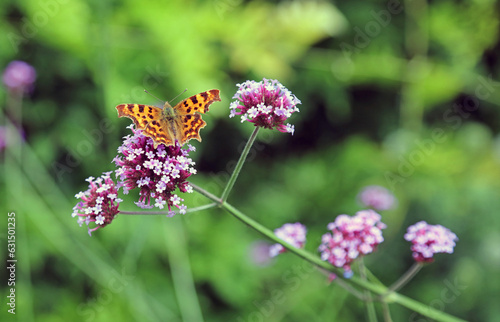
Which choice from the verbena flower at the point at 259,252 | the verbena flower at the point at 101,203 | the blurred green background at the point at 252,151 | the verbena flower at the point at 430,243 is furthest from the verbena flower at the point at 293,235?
the verbena flower at the point at 259,252

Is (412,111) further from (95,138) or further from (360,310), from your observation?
(95,138)

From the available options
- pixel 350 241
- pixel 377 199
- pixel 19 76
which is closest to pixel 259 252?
pixel 377 199

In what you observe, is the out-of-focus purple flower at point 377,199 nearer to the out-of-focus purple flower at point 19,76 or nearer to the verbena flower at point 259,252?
the verbena flower at point 259,252

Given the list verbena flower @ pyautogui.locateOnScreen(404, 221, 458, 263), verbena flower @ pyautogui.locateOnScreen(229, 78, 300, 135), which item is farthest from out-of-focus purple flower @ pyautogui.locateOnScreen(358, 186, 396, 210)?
verbena flower @ pyautogui.locateOnScreen(229, 78, 300, 135)

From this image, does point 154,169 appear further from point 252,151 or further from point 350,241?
point 252,151

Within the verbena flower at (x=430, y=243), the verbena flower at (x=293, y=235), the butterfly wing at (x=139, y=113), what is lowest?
the verbena flower at (x=430, y=243)
